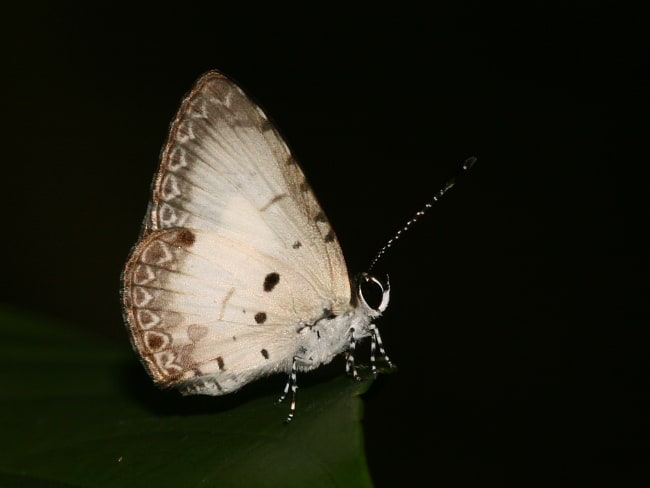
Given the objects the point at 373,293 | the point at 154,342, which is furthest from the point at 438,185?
the point at 154,342

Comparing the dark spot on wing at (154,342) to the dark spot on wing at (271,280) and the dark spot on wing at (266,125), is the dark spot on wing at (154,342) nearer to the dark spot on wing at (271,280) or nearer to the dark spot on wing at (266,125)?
the dark spot on wing at (271,280)

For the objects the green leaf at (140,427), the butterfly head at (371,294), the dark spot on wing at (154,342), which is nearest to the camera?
the green leaf at (140,427)

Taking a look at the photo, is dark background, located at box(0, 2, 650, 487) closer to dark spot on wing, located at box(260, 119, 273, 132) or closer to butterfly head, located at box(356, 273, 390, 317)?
butterfly head, located at box(356, 273, 390, 317)

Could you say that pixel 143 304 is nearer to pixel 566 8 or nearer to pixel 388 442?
pixel 388 442

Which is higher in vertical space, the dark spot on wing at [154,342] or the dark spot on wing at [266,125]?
the dark spot on wing at [266,125]

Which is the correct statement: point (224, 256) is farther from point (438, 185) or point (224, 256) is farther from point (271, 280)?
point (438, 185)

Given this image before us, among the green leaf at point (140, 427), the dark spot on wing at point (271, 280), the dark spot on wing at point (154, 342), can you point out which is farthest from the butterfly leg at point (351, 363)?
the dark spot on wing at point (154, 342)
